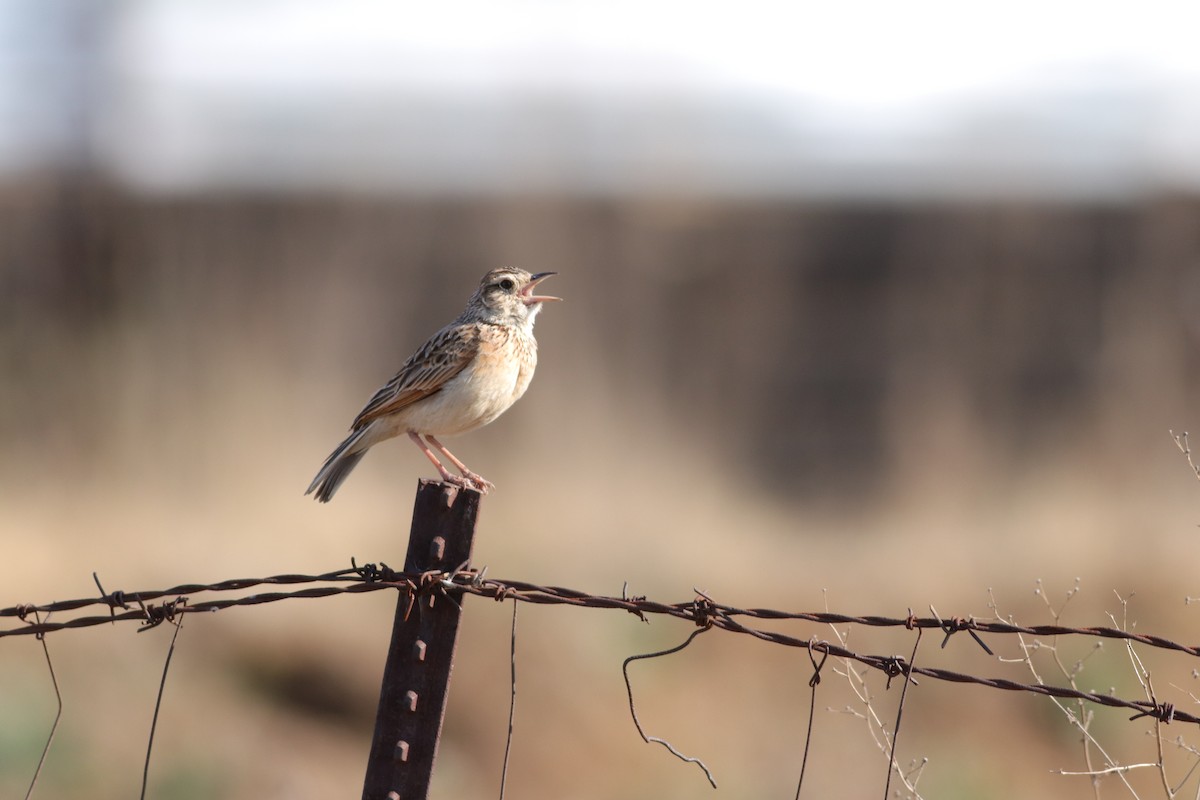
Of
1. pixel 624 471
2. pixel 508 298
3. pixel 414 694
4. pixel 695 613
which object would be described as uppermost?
pixel 624 471

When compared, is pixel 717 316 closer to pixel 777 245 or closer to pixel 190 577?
pixel 777 245

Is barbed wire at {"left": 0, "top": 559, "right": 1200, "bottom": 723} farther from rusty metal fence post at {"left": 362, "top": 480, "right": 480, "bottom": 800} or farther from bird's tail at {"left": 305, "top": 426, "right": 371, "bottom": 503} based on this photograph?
bird's tail at {"left": 305, "top": 426, "right": 371, "bottom": 503}

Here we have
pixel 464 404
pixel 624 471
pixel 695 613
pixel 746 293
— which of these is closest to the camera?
pixel 695 613

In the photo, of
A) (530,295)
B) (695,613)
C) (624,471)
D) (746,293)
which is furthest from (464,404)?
(746,293)

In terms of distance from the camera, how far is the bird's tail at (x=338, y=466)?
20.5ft

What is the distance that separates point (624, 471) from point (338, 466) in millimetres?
8022

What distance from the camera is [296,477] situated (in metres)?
13.1

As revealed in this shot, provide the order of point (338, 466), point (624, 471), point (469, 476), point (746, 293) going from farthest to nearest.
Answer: point (746, 293) → point (624, 471) → point (338, 466) → point (469, 476)

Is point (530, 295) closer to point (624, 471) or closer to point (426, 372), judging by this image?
point (426, 372)

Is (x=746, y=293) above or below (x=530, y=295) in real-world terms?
above

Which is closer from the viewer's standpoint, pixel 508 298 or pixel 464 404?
pixel 464 404

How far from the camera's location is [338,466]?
639 cm

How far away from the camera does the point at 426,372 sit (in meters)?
6.25

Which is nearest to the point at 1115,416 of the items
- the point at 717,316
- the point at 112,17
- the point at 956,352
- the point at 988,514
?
the point at 988,514
